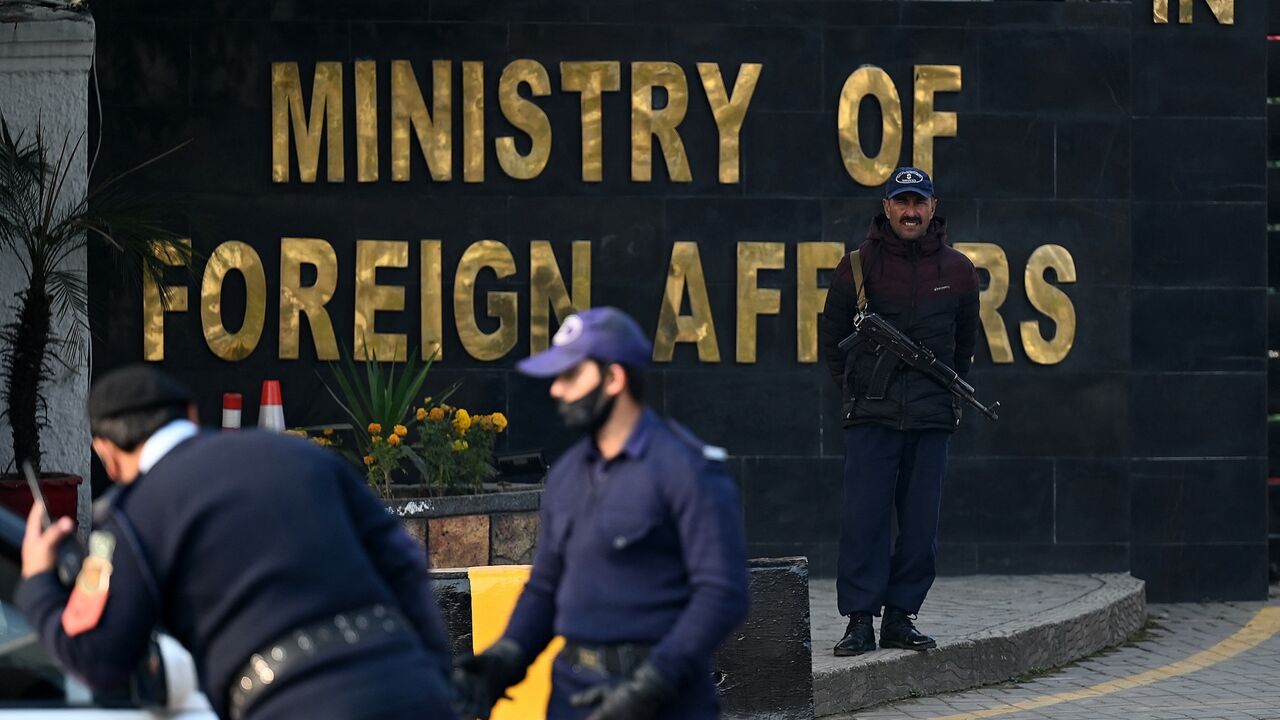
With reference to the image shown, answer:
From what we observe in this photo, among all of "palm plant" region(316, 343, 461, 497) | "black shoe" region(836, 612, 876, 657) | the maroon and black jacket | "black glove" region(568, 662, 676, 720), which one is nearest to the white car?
"black glove" region(568, 662, 676, 720)

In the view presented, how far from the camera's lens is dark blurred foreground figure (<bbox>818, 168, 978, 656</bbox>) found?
9.37m

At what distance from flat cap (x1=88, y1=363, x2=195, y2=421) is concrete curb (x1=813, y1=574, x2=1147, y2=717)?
16.6 feet

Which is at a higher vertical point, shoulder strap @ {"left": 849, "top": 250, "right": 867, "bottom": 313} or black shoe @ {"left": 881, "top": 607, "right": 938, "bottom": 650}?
shoulder strap @ {"left": 849, "top": 250, "right": 867, "bottom": 313}

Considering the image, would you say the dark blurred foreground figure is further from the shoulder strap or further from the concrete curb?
the concrete curb

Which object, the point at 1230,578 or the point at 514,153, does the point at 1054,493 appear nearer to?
the point at 1230,578

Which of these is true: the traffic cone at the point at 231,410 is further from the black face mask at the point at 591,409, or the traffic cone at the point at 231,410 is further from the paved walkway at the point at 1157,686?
the black face mask at the point at 591,409

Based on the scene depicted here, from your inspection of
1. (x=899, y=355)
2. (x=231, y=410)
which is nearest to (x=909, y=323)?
(x=899, y=355)

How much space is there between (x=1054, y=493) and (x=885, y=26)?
2.82 meters

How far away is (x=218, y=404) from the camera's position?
39.0ft

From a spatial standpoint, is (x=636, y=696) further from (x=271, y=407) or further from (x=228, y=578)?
(x=271, y=407)

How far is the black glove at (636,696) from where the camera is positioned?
Result: 14.9 ft

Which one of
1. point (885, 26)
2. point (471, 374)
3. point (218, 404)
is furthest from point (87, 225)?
point (885, 26)

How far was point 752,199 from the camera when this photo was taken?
11961 millimetres

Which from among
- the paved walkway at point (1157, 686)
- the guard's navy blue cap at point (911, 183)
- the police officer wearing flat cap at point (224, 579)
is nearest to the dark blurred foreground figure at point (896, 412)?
the guard's navy blue cap at point (911, 183)
